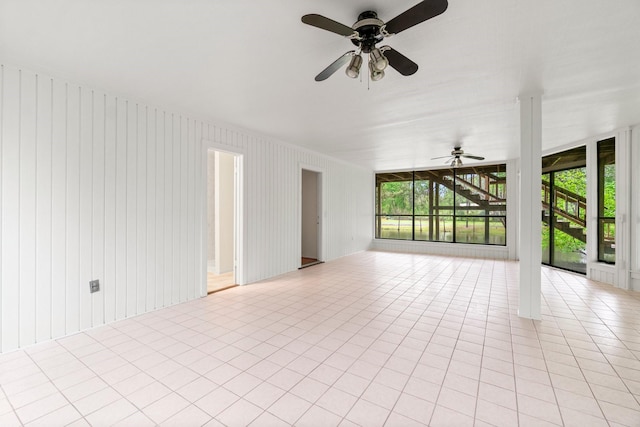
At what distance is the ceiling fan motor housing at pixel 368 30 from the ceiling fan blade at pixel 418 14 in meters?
0.11

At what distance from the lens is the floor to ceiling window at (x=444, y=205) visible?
7.46 m

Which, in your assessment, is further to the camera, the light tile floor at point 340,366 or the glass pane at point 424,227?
the glass pane at point 424,227

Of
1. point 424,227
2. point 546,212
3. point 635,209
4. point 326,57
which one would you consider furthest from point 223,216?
point 635,209

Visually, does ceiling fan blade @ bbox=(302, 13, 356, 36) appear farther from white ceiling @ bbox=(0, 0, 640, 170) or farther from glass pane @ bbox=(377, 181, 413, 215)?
glass pane @ bbox=(377, 181, 413, 215)

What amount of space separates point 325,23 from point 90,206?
285 cm

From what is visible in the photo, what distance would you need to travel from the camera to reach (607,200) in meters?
4.78

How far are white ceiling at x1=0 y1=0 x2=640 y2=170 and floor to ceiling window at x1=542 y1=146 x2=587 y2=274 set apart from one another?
1704mm

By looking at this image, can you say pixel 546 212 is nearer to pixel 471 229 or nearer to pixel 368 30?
pixel 471 229

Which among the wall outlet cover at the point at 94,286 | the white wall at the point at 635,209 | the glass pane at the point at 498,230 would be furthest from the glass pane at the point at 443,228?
the wall outlet cover at the point at 94,286

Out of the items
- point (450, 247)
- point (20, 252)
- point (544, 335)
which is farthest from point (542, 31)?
point (450, 247)

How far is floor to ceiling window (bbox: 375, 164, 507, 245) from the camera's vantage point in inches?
294

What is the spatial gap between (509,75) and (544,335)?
2.53 m

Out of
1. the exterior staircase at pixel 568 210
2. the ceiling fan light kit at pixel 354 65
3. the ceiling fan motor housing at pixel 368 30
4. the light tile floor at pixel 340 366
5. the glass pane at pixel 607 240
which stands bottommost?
the light tile floor at pixel 340 366

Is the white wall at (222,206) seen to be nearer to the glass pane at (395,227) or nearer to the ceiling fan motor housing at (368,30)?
the ceiling fan motor housing at (368,30)
